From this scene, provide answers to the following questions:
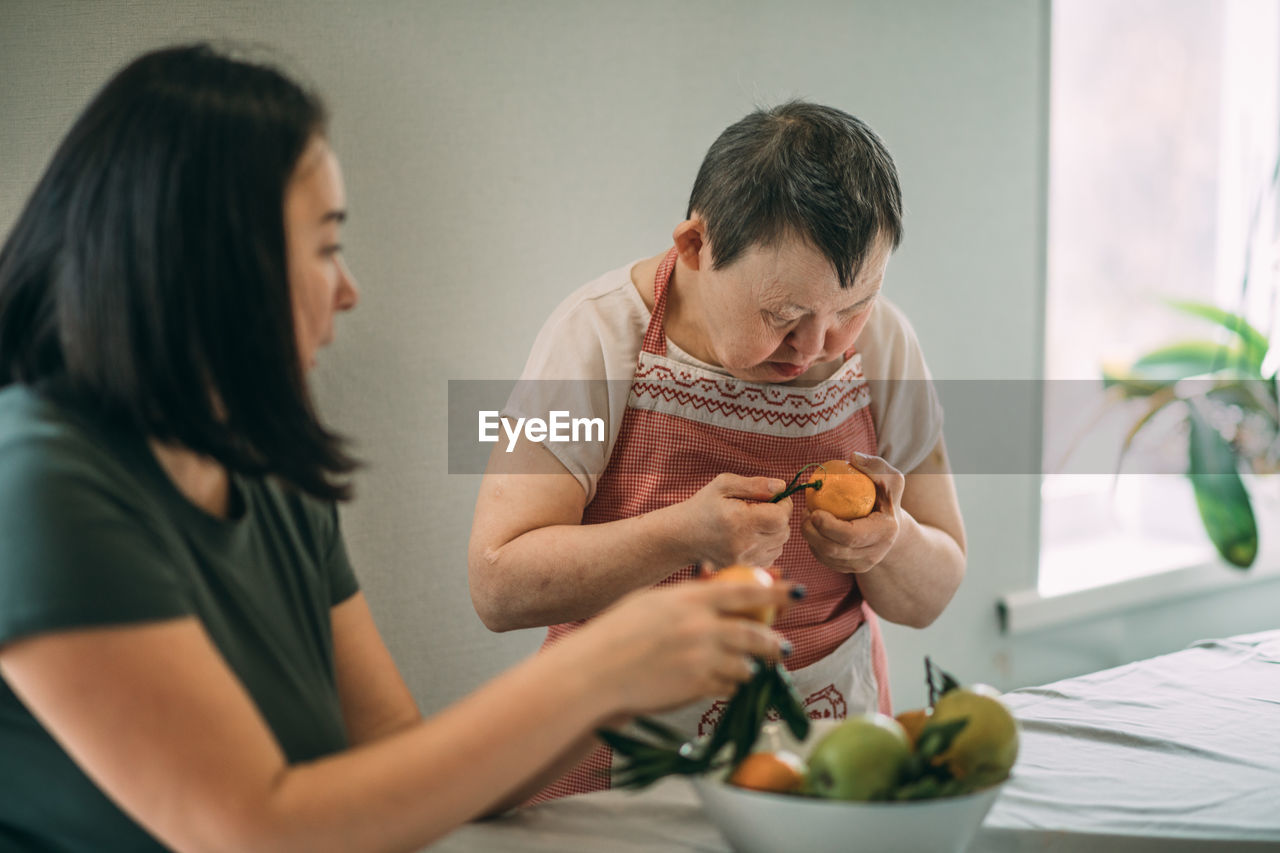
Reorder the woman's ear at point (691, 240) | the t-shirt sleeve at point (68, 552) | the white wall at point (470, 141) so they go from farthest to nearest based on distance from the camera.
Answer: the white wall at point (470, 141) < the woman's ear at point (691, 240) < the t-shirt sleeve at point (68, 552)

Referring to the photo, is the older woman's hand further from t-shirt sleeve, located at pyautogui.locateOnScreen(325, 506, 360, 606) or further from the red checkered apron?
t-shirt sleeve, located at pyautogui.locateOnScreen(325, 506, 360, 606)

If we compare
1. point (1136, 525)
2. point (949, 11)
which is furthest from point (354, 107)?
point (1136, 525)

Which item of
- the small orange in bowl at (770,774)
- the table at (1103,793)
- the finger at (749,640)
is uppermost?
the finger at (749,640)

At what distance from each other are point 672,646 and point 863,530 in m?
0.55

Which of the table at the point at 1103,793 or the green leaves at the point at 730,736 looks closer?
the green leaves at the point at 730,736

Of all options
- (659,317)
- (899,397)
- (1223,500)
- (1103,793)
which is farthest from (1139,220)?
(1103,793)

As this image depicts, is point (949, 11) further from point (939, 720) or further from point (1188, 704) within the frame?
point (939, 720)

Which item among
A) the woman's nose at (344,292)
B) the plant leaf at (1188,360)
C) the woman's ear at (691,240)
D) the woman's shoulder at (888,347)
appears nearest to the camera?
the woman's nose at (344,292)

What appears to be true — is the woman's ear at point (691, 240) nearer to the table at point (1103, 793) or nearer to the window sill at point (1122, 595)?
the table at point (1103, 793)

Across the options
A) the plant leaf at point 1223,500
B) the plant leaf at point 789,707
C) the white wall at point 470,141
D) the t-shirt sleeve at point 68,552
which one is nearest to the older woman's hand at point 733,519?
the plant leaf at point 789,707

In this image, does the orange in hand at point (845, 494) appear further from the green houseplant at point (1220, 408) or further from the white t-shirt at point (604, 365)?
the green houseplant at point (1220, 408)

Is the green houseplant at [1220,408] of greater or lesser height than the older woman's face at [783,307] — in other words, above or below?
below

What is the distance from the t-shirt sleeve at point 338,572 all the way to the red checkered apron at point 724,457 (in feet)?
1.32

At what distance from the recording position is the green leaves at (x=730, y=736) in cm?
81
